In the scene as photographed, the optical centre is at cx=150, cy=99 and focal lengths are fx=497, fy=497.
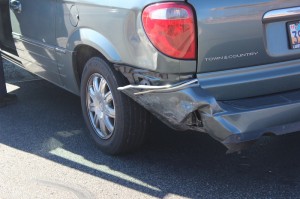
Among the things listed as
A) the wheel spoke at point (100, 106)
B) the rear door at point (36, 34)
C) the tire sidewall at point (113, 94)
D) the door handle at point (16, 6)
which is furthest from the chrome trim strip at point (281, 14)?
the door handle at point (16, 6)

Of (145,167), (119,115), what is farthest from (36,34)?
(145,167)

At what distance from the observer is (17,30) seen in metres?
5.19

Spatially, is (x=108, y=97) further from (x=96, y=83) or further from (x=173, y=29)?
(x=173, y=29)

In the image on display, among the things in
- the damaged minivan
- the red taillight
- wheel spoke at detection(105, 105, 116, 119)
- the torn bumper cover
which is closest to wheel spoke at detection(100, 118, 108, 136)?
wheel spoke at detection(105, 105, 116, 119)

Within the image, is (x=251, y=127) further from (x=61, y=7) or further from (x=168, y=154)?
(x=61, y=7)

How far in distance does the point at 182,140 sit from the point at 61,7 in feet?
5.21

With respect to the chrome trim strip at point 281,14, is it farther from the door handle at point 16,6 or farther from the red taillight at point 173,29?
the door handle at point 16,6

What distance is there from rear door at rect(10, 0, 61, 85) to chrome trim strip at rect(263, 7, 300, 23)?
6.51 ft

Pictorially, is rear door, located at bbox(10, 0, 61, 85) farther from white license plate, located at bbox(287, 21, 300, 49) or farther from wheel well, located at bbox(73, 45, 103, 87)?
white license plate, located at bbox(287, 21, 300, 49)

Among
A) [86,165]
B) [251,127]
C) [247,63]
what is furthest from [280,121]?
[86,165]

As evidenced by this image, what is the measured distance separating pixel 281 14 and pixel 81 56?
183 cm

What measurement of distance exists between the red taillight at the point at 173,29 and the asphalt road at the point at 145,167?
3.43 feet

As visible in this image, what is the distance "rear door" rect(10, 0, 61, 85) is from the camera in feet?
14.9

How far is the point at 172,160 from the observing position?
411 cm
